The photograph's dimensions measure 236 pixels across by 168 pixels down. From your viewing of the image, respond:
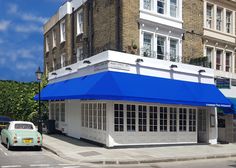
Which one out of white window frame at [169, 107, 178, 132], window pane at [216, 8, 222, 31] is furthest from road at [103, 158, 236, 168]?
window pane at [216, 8, 222, 31]

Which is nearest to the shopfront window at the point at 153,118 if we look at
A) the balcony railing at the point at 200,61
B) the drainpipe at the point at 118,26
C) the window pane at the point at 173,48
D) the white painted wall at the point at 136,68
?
the white painted wall at the point at 136,68

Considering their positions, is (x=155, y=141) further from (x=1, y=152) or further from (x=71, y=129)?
(x=1, y=152)

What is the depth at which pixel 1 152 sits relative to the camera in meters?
16.8

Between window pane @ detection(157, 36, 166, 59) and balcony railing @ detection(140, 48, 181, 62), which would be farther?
window pane @ detection(157, 36, 166, 59)

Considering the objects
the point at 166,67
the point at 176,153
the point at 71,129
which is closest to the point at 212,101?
the point at 166,67

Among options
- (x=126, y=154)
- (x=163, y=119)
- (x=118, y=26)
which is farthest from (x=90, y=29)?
(x=126, y=154)

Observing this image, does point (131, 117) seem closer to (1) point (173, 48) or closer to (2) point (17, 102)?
(1) point (173, 48)

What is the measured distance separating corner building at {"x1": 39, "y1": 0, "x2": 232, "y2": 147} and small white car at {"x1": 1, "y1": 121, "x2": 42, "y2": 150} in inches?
111

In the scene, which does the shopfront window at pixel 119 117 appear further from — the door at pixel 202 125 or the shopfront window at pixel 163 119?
the door at pixel 202 125

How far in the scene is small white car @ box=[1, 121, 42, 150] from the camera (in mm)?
17125

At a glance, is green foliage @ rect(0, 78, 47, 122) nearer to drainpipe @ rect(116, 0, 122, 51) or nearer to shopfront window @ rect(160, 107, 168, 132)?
drainpipe @ rect(116, 0, 122, 51)

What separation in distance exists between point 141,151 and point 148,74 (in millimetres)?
4528

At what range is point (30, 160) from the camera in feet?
48.4

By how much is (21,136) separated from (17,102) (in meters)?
17.5
